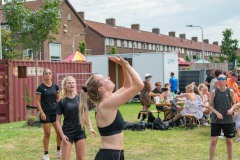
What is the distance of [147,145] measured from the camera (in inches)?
389

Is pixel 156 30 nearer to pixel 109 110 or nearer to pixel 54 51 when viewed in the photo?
pixel 54 51

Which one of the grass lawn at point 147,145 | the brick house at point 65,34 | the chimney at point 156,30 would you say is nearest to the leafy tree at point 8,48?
the brick house at point 65,34

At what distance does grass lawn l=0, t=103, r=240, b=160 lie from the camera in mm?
8672

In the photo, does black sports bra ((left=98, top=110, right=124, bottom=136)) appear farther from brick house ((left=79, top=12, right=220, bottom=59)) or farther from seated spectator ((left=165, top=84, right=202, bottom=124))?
brick house ((left=79, top=12, right=220, bottom=59))

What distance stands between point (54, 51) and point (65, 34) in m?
3.34

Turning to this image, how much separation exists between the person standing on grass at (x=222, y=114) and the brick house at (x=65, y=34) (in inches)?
1541

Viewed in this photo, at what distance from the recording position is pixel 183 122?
1355 cm

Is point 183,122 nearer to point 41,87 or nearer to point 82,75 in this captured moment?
point 41,87

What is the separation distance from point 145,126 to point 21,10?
6.88 m

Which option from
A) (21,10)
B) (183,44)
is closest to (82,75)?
(21,10)

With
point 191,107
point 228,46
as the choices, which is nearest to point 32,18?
point 191,107

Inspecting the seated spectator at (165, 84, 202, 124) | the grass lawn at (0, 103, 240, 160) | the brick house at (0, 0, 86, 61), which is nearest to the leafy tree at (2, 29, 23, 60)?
the brick house at (0, 0, 86, 61)

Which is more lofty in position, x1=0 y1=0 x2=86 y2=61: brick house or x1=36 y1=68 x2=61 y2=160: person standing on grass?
x1=0 y1=0 x2=86 y2=61: brick house

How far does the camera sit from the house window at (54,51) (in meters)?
46.7
